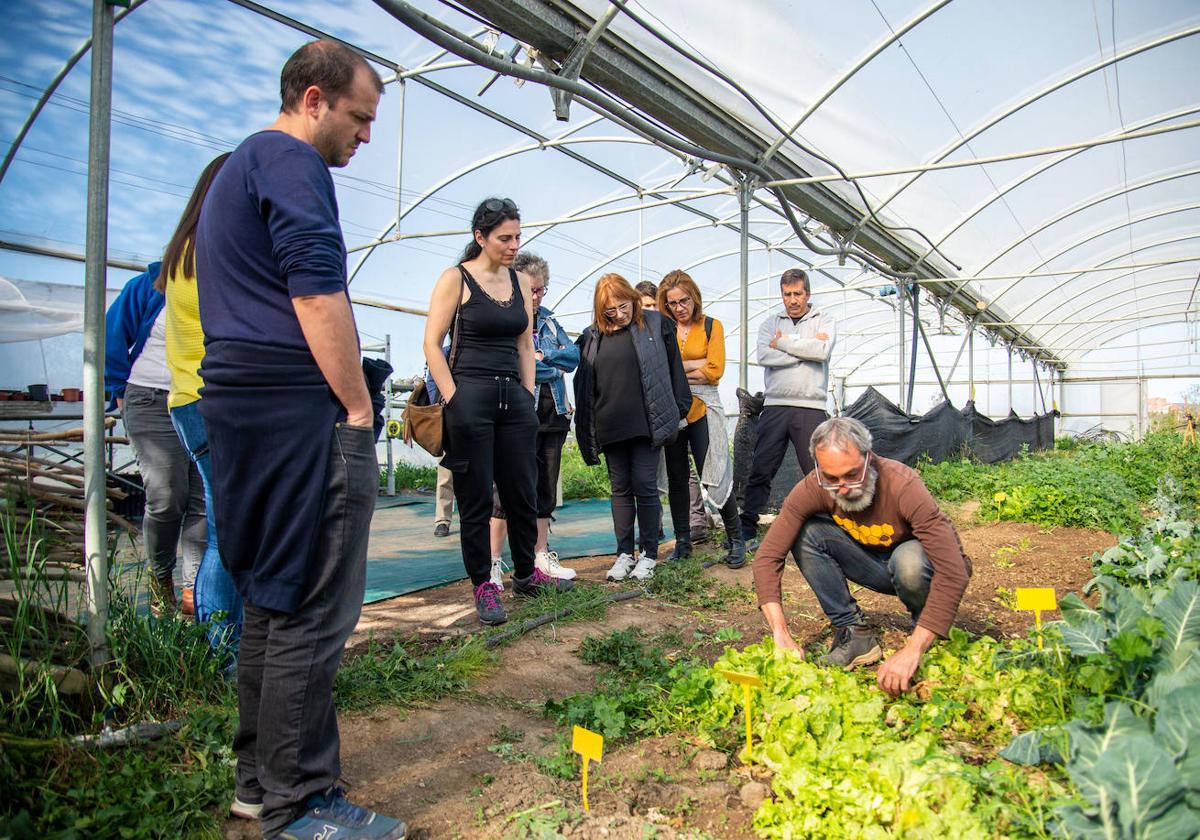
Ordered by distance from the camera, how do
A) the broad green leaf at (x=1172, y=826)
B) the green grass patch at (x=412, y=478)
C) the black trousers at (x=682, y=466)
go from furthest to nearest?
the green grass patch at (x=412, y=478) < the black trousers at (x=682, y=466) < the broad green leaf at (x=1172, y=826)

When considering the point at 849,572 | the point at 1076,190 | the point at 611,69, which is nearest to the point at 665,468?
the point at 849,572

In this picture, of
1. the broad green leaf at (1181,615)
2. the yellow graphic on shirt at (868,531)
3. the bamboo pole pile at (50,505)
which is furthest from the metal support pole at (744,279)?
the bamboo pole pile at (50,505)

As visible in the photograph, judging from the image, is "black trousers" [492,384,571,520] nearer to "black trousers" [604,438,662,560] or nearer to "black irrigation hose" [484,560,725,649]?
"black trousers" [604,438,662,560]

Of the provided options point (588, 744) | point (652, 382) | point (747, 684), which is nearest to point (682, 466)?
point (652, 382)

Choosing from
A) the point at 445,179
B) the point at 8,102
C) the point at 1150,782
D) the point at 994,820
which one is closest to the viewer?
the point at 1150,782

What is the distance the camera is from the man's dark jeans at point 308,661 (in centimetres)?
159

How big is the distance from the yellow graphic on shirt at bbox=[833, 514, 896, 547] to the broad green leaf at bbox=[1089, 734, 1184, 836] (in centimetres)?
137

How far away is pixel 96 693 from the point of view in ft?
6.79

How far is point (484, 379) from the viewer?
125 inches

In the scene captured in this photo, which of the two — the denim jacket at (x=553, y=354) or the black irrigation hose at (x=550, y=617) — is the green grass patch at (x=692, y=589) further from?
the denim jacket at (x=553, y=354)

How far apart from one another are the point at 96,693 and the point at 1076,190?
1017cm

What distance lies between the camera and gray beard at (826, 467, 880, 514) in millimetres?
2529

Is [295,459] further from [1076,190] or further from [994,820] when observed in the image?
[1076,190]

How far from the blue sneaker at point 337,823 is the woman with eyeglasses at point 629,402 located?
2.57m
